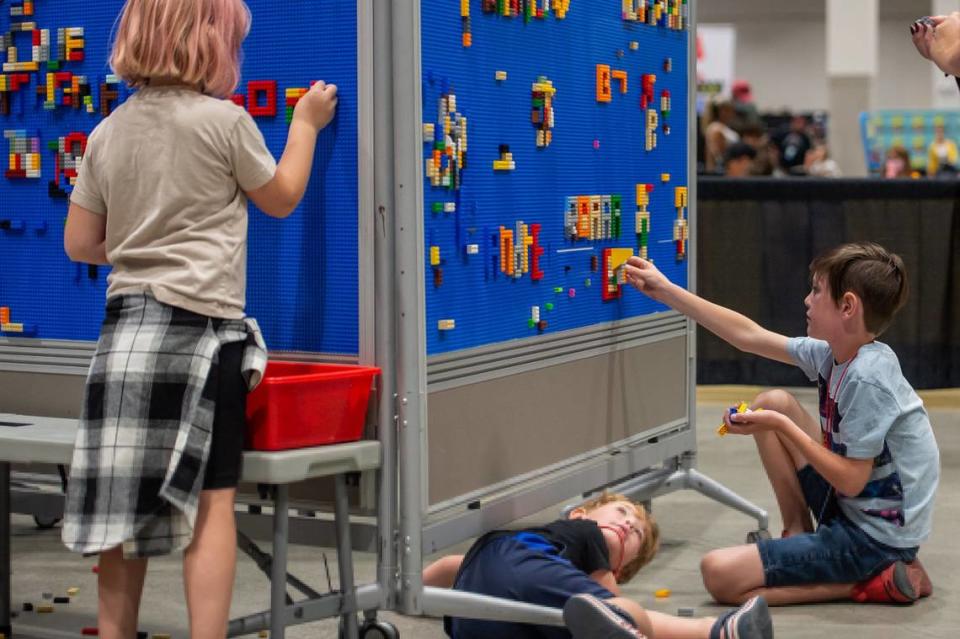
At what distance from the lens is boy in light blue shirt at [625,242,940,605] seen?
3.86 metres

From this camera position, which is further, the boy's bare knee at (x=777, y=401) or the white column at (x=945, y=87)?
the white column at (x=945, y=87)

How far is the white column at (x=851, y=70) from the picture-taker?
16641 millimetres

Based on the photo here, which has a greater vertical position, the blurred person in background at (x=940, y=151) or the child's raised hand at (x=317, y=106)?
the blurred person in background at (x=940, y=151)

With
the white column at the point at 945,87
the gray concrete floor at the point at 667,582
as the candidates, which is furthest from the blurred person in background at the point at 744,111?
the gray concrete floor at the point at 667,582

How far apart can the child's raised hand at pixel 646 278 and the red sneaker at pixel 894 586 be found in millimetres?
998

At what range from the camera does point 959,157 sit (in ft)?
47.0

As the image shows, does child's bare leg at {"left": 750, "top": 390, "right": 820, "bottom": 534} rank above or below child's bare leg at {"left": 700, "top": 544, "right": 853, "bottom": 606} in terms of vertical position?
above

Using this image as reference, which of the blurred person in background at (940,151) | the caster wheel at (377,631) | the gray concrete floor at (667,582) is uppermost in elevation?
the blurred person in background at (940,151)

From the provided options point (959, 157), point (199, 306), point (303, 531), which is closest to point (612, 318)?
point (303, 531)

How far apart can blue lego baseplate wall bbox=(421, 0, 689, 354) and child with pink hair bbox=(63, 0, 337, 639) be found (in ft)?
1.61

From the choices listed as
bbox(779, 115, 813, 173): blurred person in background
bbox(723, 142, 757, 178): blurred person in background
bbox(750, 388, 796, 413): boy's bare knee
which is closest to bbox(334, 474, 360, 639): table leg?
bbox(750, 388, 796, 413): boy's bare knee

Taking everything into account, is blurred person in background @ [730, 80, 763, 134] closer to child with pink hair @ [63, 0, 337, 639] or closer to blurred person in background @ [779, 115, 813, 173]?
blurred person in background @ [779, 115, 813, 173]

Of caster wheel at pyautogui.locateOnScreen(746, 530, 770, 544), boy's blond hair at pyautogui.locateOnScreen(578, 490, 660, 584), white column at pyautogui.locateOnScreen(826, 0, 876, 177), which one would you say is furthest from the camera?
white column at pyautogui.locateOnScreen(826, 0, 876, 177)

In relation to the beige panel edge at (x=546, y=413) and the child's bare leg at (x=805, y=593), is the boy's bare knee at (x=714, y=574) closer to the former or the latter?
the child's bare leg at (x=805, y=593)
